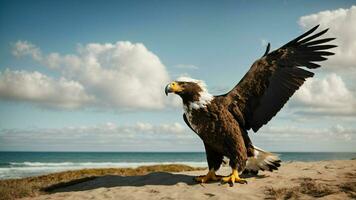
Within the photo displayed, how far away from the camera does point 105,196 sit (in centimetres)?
820

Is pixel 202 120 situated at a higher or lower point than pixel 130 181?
higher

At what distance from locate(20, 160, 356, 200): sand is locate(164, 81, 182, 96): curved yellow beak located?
6.71 ft

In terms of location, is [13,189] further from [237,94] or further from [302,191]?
[302,191]

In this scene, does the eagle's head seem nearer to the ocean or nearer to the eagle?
the eagle

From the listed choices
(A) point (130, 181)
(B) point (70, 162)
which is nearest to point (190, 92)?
(A) point (130, 181)

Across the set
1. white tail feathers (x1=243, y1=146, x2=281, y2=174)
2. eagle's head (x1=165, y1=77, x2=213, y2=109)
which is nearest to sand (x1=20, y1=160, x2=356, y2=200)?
white tail feathers (x1=243, y1=146, x2=281, y2=174)

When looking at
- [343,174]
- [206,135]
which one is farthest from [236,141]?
[343,174]

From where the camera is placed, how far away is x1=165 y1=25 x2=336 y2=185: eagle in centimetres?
770

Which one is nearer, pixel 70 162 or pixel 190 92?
pixel 190 92

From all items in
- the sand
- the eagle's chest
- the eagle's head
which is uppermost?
the eagle's head

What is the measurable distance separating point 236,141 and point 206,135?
0.61 m

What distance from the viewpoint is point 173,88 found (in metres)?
7.65

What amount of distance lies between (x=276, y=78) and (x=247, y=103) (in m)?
0.82

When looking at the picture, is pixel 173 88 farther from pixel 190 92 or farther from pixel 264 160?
pixel 264 160
